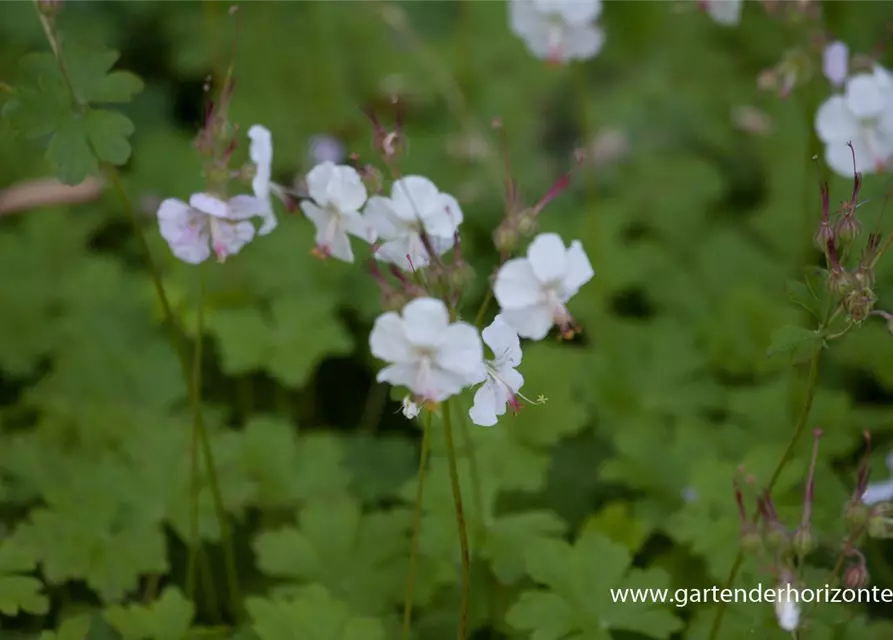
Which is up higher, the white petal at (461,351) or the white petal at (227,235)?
the white petal at (461,351)

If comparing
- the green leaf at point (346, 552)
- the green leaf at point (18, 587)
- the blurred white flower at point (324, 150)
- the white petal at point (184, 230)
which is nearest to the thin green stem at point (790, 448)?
the green leaf at point (346, 552)

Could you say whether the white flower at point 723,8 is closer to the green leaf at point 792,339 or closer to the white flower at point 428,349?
the green leaf at point 792,339

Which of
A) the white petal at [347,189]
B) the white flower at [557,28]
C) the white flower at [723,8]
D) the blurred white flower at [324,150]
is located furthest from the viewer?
the blurred white flower at [324,150]

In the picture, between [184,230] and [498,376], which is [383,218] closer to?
[498,376]

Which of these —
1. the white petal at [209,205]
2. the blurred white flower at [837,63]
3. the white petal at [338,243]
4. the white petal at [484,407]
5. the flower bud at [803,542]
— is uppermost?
the blurred white flower at [837,63]

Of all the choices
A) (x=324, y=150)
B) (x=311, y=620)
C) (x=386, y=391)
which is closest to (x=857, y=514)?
(x=311, y=620)

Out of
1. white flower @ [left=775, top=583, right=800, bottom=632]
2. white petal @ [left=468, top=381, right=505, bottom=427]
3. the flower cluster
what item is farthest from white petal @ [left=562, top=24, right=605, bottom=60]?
white flower @ [left=775, top=583, right=800, bottom=632]

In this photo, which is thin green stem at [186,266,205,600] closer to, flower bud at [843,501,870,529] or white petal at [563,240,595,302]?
white petal at [563,240,595,302]
